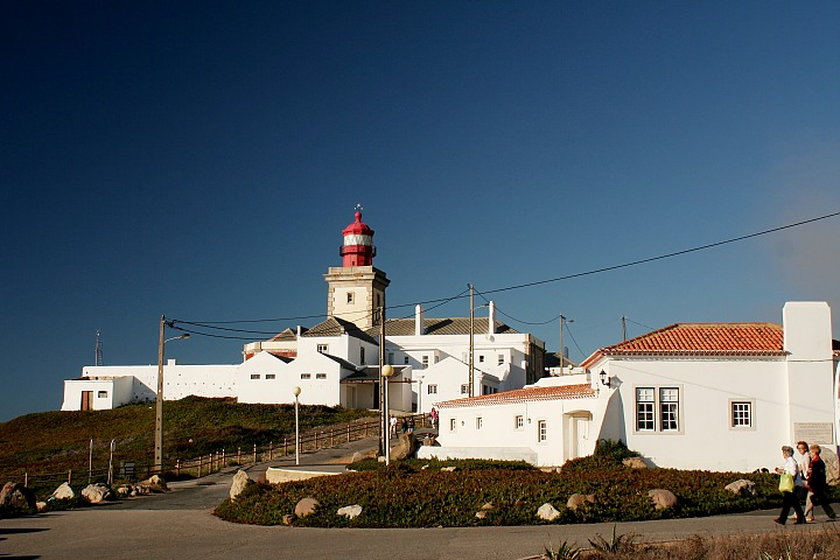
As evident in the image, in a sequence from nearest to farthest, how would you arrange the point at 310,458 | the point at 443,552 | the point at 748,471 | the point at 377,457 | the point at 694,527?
the point at 443,552
the point at 694,527
the point at 748,471
the point at 377,457
the point at 310,458

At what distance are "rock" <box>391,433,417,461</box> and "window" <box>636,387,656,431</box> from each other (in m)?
8.94

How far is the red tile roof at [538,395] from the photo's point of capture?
31.2 meters

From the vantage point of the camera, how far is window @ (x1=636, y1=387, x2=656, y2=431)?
29.2 m

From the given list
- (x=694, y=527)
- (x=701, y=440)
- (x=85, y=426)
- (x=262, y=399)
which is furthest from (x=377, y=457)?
(x=85, y=426)

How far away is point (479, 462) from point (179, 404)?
44161 millimetres

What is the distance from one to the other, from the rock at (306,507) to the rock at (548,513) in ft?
14.7

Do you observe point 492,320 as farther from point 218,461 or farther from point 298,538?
point 298,538

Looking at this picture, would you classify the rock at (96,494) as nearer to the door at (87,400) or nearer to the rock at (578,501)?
the rock at (578,501)

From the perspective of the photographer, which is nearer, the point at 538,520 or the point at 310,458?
the point at 538,520

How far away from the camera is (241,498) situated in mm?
22047

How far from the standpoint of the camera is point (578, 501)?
60.1 ft

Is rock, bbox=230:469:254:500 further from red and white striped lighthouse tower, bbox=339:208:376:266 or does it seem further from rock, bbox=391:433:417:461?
red and white striped lighthouse tower, bbox=339:208:376:266

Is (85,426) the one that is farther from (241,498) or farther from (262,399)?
(241,498)

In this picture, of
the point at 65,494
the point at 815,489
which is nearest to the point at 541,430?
the point at 65,494
